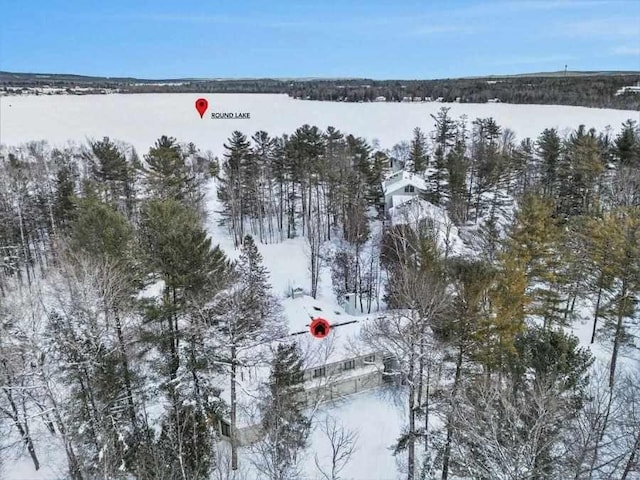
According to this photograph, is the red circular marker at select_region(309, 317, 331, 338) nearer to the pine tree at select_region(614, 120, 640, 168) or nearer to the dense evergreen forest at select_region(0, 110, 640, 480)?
the dense evergreen forest at select_region(0, 110, 640, 480)

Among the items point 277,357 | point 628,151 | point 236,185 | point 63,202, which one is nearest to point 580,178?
point 628,151

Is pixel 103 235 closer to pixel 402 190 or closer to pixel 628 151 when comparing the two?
pixel 402 190

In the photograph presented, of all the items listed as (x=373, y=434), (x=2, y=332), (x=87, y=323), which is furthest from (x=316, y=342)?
(x=2, y=332)

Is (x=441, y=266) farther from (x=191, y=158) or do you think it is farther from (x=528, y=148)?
(x=191, y=158)

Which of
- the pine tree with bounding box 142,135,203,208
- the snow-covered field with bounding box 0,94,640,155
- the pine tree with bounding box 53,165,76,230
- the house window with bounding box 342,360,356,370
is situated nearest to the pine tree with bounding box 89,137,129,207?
the pine tree with bounding box 142,135,203,208

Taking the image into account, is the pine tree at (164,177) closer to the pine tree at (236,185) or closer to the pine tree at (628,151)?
the pine tree at (236,185)

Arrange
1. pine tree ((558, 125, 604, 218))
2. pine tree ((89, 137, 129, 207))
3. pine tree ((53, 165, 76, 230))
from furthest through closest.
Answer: pine tree ((89, 137, 129, 207)), pine tree ((558, 125, 604, 218)), pine tree ((53, 165, 76, 230))

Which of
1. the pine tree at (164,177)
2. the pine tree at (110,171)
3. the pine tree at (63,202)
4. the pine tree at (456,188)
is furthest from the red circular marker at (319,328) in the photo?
the pine tree at (110,171)
